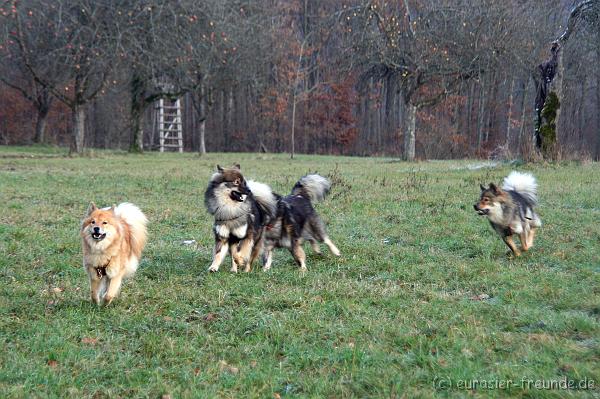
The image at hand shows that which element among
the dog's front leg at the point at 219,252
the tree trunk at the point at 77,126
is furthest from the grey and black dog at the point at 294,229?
the tree trunk at the point at 77,126

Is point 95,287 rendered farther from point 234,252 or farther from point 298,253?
point 298,253

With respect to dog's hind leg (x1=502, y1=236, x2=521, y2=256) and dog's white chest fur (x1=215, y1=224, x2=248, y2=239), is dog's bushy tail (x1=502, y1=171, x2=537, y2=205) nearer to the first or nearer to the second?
dog's hind leg (x1=502, y1=236, x2=521, y2=256)

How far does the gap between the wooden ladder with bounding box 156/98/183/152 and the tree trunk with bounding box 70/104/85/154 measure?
32.3ft

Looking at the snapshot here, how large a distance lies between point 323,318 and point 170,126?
1355 inches

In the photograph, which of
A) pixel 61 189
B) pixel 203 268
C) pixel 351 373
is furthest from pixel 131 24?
pixel 351 373

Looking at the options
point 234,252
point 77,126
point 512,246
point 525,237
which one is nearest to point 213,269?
point 234,252

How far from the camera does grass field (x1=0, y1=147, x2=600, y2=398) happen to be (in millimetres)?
3867

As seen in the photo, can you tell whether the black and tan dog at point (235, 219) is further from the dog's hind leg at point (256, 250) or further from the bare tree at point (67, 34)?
the bare tree at point (67, 34)

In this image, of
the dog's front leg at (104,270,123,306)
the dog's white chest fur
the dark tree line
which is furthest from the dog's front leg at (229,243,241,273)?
the dark tree line

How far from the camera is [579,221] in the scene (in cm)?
968

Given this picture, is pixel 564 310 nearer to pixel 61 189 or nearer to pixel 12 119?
pixel 61 189

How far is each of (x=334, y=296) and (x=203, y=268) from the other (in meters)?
2.03

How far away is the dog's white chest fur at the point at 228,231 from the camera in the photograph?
685 cm

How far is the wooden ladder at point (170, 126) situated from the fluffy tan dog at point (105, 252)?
32.2 meters
